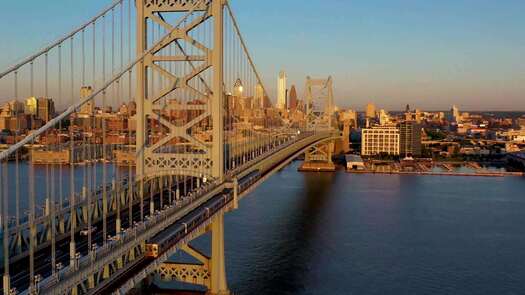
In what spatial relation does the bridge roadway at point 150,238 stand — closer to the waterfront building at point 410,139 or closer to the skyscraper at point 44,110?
the skyscraper at point 44,110

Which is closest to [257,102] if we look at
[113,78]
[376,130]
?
[113,78]

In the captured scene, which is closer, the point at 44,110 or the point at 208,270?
the point at 208,270

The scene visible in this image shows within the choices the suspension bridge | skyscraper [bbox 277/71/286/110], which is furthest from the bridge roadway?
skyscraper [bbox 277/71/286/110]

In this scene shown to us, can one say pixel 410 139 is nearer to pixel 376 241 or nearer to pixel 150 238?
pixel 376 241

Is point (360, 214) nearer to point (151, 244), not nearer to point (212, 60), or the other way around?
point (212, 60)

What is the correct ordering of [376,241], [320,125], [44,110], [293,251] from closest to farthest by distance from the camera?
[44,110], [293,251], [376,241], [320,125]

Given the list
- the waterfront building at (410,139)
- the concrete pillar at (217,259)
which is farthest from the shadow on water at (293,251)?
the waterfront building at (410,139)

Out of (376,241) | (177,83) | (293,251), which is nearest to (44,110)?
(177,83)
